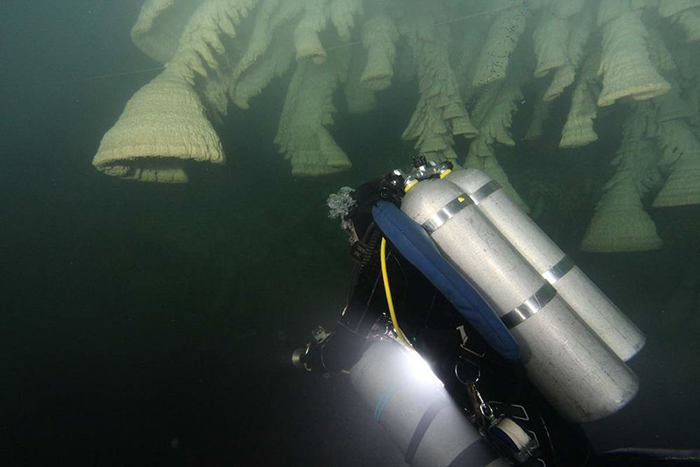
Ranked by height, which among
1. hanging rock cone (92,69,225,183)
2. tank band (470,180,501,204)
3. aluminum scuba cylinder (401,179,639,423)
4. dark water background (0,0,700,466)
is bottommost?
dark water background (0,0,700,466)

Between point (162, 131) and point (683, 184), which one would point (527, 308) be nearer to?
point (162, 131)

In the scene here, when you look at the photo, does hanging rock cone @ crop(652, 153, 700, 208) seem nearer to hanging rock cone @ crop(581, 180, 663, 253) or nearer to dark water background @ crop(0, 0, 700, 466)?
hanging rock cone @ crop(581, 180, 663, 253)

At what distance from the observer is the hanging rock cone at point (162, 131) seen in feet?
8.70

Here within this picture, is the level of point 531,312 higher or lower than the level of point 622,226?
higher

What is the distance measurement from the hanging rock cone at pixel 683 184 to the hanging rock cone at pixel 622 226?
0.85ft

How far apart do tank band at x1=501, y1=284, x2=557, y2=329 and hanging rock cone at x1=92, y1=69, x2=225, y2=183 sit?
2.61m

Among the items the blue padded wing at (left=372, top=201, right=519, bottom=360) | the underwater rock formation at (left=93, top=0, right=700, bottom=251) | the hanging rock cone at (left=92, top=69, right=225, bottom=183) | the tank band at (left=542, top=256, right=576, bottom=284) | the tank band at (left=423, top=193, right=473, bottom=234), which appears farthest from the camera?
the underwater rock formation at (left=93, top=0, right=700, bottom=251)

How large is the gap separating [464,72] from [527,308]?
4221mm

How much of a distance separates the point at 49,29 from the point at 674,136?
13.7 m

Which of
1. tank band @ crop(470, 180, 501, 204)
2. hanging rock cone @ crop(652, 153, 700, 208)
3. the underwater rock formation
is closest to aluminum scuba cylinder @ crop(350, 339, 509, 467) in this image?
tank band @ crop(470, 180, 501, 204)

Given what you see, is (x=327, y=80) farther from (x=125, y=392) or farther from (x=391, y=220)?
(x=125, y=392)

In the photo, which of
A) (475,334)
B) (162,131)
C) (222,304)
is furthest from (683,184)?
(222,304)

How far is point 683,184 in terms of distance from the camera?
13.0ft

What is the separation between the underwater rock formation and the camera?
3.57 meters
